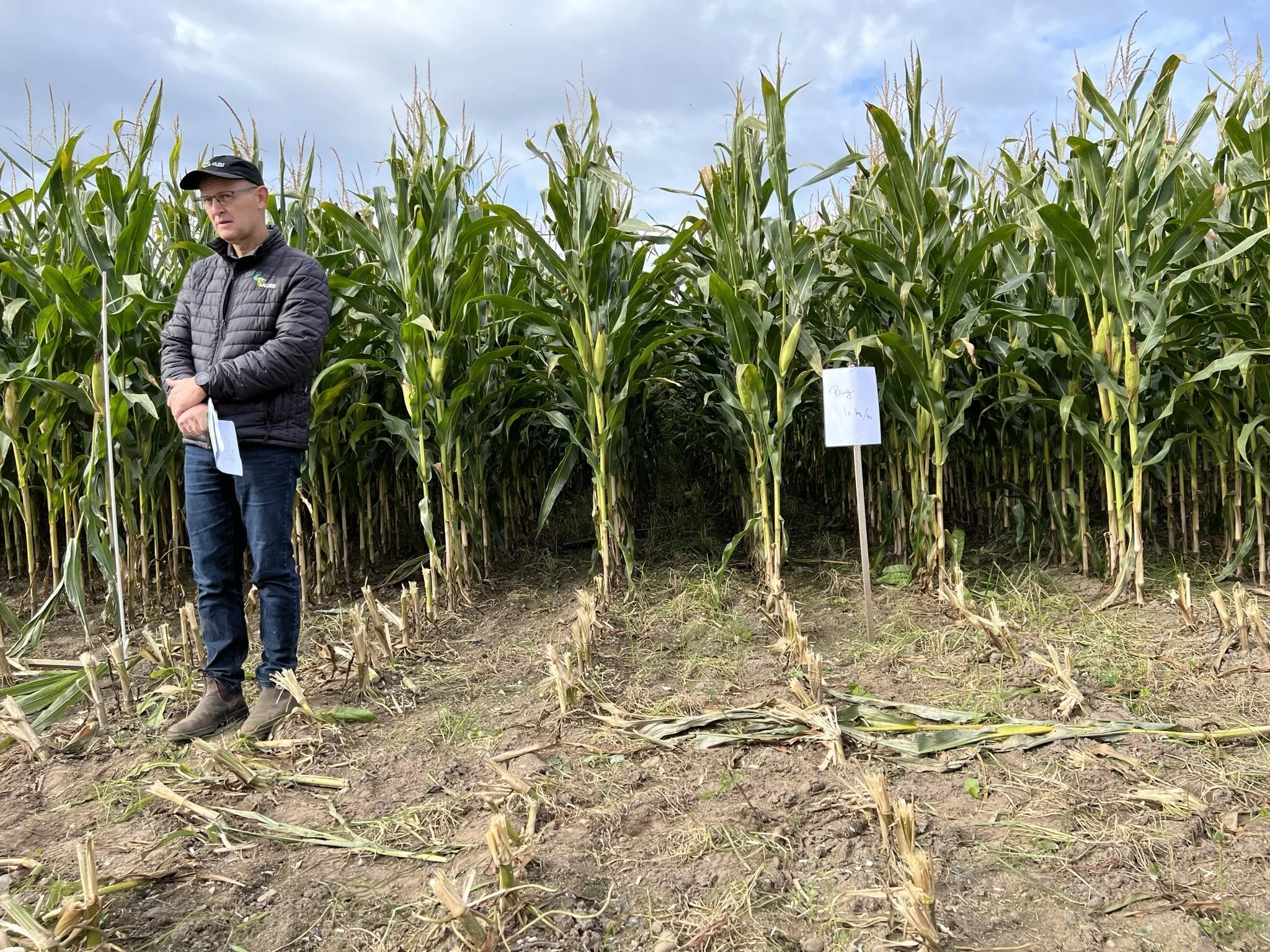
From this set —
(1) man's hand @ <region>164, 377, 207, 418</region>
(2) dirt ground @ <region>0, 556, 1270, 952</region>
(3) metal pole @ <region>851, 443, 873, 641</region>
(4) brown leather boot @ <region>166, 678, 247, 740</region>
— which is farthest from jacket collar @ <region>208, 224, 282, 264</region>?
(3) metal pole @ <region>851, 443, 873, 641</region>

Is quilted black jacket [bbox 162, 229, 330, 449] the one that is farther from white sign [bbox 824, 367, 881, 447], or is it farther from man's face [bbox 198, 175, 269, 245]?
white sign [bbox 824, 367, 881, 447]

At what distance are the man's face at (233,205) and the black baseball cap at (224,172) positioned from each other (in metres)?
0.02

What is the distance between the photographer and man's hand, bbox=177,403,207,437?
2.64 meters

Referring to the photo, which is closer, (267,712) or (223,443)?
(223,443)

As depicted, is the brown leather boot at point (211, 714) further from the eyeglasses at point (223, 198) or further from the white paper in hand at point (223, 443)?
the eyeglasses at point (223, 198)

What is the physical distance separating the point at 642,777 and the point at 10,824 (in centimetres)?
181

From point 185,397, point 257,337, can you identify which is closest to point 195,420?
point 185,397

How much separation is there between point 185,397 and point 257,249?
24.0 inches

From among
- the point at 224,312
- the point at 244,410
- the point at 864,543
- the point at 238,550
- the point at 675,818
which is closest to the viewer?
the point at 675,818

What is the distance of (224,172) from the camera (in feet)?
8.75

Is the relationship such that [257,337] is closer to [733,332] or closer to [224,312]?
[224,312]

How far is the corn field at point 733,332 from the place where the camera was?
366 centimetres

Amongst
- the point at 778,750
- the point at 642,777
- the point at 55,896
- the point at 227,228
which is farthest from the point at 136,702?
the point at 778,750

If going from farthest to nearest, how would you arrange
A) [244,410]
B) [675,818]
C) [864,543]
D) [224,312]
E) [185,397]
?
[864,543] < [224,312] < [244,410] < [185,397] < [675,818]
